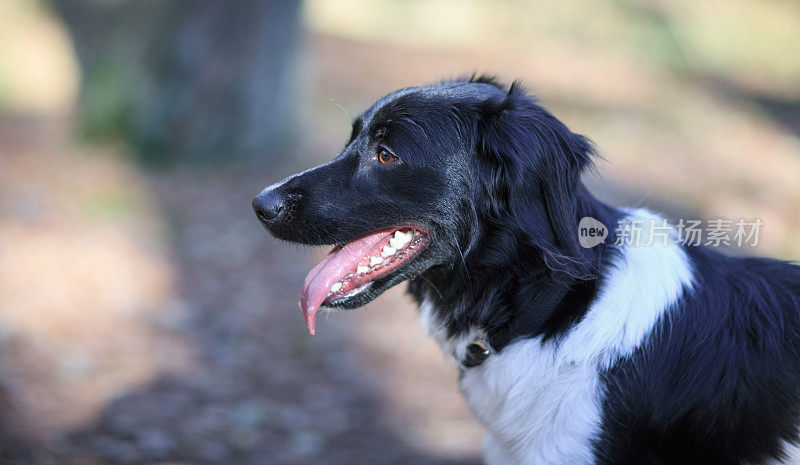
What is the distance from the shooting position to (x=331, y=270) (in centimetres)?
277

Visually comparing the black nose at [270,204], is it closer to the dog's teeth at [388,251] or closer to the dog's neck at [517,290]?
the dog's teeth at [388,251]

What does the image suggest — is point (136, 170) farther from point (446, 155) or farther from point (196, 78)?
point (446, 155)

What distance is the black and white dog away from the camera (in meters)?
2.41

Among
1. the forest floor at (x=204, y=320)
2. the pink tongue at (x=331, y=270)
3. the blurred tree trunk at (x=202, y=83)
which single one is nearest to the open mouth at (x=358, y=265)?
the pink tongue at (x=331, y=270)

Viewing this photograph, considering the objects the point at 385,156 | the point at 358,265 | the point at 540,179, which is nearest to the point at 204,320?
the point at 358,265

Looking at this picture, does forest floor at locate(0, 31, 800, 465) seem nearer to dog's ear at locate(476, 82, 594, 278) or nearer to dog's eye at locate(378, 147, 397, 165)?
dog's eye at locate(378, 147, 397, 165)

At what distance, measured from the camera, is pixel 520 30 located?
60.6 ft

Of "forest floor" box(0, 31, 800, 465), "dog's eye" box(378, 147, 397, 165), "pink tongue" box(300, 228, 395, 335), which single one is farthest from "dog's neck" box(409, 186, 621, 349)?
"forest floor" box(0, 31, 800, 465)

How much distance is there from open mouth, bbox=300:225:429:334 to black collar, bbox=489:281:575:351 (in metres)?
0.52

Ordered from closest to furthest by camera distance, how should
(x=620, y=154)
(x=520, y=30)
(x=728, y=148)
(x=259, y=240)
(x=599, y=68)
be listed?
(x=259, y=240) < (x=620, y=154) < (x=728, y=148) < (x=599, y=68) < (x=520, y=30)

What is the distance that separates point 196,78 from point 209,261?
99.9 inches

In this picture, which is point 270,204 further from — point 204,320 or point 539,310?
point 204,320

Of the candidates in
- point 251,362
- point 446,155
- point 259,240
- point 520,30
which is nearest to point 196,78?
point 259,240

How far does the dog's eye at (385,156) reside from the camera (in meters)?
2.77
